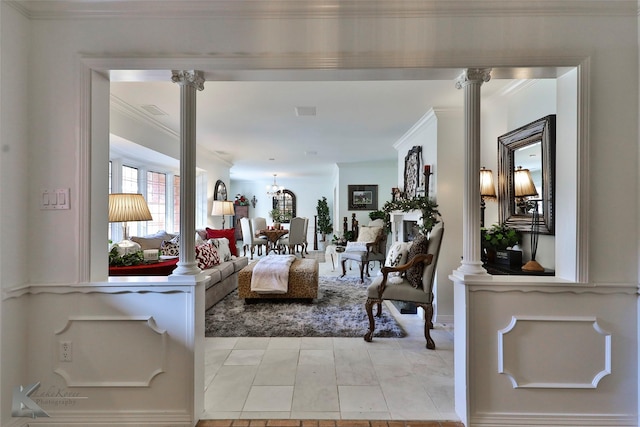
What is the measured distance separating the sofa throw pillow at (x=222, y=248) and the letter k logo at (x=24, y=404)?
264 cm

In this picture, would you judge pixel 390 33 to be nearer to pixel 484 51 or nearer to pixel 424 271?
pixel 484 51

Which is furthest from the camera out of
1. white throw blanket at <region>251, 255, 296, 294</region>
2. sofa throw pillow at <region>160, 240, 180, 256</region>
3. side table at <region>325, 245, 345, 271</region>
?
side table at <region>325, 245, 345, 271</region>

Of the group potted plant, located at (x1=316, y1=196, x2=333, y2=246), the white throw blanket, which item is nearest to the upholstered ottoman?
the white throw blanket

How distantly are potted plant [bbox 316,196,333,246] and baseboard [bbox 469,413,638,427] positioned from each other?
315 inches

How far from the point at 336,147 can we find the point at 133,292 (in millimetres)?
4311

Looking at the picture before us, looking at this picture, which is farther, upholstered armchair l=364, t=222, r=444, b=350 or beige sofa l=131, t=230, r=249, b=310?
beige sofa l=131, t=230, r=249, b=310

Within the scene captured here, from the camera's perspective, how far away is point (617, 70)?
65.4 inches

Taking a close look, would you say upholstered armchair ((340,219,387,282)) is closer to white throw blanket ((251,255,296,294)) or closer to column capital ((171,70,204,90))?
white throw blanket ((251,255,296,294))

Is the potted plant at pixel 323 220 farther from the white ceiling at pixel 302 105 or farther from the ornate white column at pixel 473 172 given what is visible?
the ornate white column at pixel 473 172

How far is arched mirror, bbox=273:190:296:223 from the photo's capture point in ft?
34.9

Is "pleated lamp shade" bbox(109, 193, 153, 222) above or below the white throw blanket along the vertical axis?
above

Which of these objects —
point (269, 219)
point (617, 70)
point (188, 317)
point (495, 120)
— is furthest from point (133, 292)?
point (269, 219)


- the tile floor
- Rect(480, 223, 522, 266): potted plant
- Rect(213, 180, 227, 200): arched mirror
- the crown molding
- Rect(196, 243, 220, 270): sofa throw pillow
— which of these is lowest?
the tile floor

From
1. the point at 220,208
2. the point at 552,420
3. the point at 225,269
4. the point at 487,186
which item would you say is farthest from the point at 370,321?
the point at 220,208
